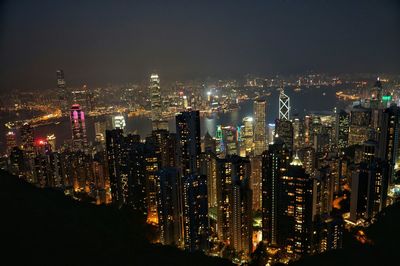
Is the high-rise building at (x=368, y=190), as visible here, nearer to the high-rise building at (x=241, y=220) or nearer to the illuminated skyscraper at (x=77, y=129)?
the high-rise building at (x=241, y=220)

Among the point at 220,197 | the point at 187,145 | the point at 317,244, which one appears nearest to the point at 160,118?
the point at 187,145

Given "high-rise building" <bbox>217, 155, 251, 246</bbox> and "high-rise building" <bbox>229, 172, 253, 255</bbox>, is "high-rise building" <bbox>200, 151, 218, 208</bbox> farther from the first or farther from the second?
"high-rise building" <bbox>229, 172, 253, 255</bbox>

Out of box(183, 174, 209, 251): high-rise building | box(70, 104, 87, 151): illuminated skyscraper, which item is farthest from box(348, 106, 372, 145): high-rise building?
box(70, 104, 87, 151): illuminated skyscraper

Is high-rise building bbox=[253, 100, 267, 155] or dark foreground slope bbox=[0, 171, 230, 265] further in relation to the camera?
high-rise building bbox=[253, 100, 267, 155]

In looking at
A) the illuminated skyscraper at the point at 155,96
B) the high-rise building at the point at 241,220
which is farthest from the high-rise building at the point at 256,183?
the illuminated skyscraper at the point at 155,96

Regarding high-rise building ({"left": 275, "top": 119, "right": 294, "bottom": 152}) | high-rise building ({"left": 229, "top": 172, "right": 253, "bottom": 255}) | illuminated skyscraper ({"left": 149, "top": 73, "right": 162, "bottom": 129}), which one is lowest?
high-rise building ({"left": 229, "top": 172, "right": 253, "bottom": 255})

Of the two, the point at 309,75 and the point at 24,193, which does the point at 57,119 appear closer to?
the point at 24,193
